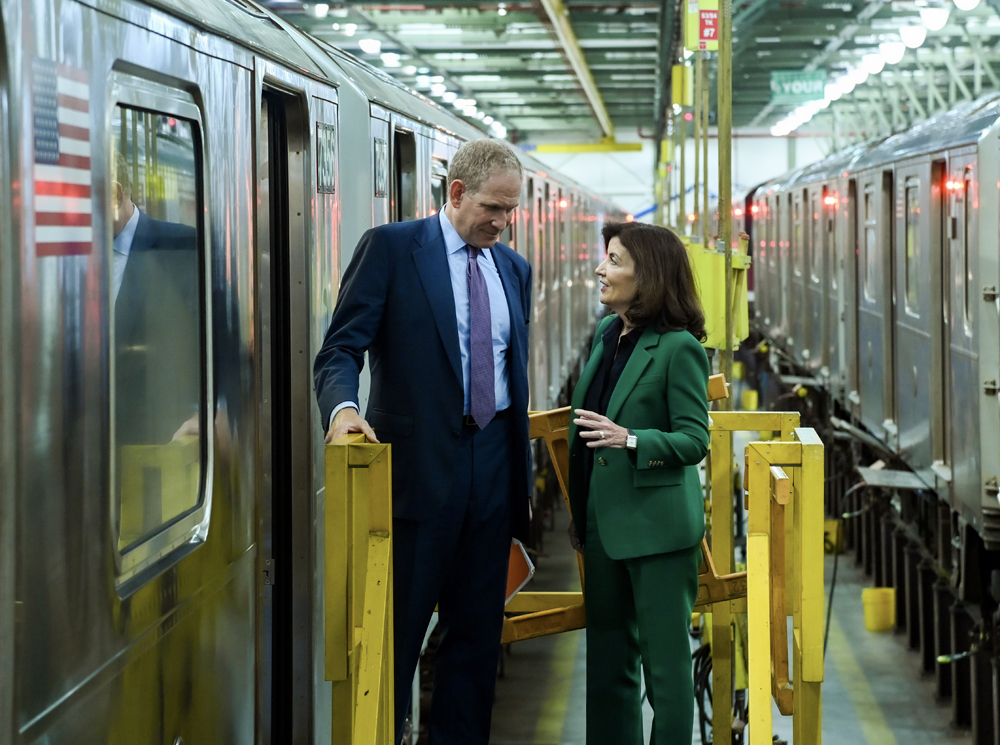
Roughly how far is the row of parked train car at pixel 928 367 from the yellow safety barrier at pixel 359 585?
3811 mm

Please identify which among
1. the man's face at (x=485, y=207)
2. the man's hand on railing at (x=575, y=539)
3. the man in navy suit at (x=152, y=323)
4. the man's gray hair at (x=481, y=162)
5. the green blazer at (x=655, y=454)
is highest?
the man's gray hair at (x=481, y=162)

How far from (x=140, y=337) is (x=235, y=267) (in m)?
0.53

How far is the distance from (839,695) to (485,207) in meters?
5.00

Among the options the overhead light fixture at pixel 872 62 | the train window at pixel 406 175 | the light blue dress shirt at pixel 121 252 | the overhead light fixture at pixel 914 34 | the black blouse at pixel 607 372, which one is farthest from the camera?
the overhead light fixture at pixel 872 62

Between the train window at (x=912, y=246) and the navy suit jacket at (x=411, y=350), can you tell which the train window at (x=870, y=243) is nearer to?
the train window at (x=912, y=246)

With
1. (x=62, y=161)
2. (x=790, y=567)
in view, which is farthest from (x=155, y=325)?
(x=790, y=567)

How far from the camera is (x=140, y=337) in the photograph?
7.38 ft

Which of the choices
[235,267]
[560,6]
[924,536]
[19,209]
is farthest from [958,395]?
[560,6]

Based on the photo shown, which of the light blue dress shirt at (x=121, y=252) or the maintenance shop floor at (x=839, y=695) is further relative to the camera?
the maintenance shop floor at (x=839, y=695)

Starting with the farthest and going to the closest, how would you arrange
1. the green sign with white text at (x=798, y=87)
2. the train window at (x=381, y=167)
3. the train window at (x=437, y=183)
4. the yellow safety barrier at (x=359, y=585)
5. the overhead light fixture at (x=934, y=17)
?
the green sign with white text at (x=798, y=87)
the overhead light fixture at (x=934, y=17)
the train window at (x=437, y=183)
the train window at (x=381, y=167)
the yellow safety barrier at (x=359, y=585)

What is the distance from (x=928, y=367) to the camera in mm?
7113

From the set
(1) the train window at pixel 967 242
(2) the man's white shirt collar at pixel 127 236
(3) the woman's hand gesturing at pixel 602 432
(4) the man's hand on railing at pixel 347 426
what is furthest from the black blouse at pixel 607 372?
(1) the train window at pixel 967 242

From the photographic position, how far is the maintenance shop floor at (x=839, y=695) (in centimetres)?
639

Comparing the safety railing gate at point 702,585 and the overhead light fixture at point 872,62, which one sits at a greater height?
the overhead light fixture at point 872,62
